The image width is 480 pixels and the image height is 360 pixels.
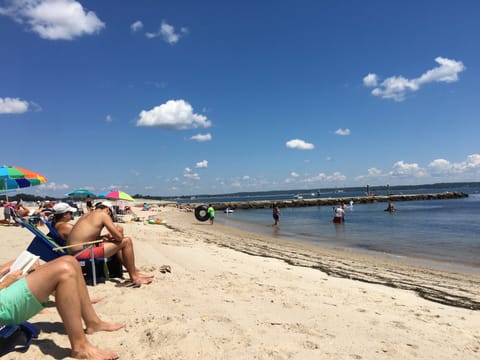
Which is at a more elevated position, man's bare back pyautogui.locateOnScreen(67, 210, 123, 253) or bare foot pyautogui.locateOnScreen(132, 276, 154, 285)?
man's bare back pyautogui.locateOnScreen(67, 210, 123, 253)

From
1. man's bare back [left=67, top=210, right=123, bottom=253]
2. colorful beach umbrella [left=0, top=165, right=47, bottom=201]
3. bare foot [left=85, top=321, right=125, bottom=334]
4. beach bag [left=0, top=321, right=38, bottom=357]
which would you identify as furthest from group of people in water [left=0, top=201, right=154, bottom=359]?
colorful beach umbrella [left=0, top=165, right=47, bottom=201]

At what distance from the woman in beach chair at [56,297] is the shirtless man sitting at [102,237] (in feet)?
5.80

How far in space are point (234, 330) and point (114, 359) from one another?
105 centimetres

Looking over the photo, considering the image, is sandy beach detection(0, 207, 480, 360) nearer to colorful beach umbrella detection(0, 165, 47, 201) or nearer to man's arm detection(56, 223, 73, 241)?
man's arm detection(56, 223, 73, 241)

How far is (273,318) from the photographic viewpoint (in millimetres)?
3588

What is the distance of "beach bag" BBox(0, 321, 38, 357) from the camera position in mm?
2512

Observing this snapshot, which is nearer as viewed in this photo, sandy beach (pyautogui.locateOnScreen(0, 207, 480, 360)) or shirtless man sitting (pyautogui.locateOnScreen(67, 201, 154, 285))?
sandy beach (pyautogui.locateOnScreen(0, 207, 480, 360))

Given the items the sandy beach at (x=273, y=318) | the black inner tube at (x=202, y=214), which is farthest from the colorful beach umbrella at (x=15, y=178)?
the black inner tube at (x=202, y=214)

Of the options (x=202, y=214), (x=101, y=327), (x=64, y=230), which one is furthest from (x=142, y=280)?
(x=202, y=214)

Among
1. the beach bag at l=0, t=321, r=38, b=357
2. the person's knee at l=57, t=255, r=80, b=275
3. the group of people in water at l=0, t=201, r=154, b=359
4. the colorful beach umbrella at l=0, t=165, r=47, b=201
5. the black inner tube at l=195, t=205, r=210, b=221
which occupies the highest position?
the colorful beach umbrella at l=0, t=165, r=47, b=201

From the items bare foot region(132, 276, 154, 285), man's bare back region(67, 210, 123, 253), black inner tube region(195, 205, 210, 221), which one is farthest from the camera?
black inner tube region(195, 205, 210, 221)

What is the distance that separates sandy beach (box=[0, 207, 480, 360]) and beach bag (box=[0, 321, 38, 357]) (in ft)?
0.23

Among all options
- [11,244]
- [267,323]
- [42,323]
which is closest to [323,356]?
[267,323]

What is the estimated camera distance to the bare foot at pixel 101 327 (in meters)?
3.02
